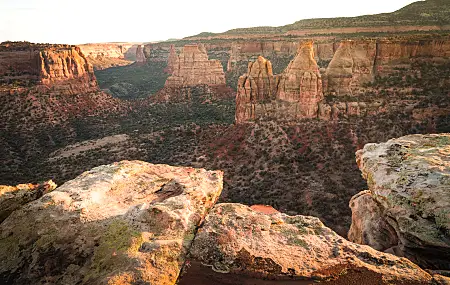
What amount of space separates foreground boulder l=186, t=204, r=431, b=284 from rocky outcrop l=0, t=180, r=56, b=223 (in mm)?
7474

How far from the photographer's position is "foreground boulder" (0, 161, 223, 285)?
9.12m

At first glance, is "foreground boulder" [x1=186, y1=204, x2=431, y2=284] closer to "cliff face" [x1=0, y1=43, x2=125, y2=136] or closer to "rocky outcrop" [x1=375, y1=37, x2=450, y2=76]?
"rocky outcrop" [x1=375, y1=37, x2=450, y2=76]

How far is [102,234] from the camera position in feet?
34.0

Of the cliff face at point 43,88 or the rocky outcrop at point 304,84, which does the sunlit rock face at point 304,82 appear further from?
the cliff face at point 43,88

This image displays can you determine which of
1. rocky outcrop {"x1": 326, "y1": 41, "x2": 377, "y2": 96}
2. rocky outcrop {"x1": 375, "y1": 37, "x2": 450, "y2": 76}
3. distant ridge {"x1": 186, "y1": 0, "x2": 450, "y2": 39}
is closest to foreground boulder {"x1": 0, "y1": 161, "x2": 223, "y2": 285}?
rocky outcrop {"x1": 326, "y1": 41, "x2": 377, "y2": 96}

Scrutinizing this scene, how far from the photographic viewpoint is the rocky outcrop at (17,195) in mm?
11797

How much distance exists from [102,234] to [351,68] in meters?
37.5

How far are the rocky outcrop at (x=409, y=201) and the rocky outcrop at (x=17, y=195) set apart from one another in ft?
46.5

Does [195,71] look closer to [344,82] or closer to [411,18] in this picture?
[411,18]

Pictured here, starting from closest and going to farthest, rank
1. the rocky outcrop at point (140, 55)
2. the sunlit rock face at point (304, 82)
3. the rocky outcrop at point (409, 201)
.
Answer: the rocky outcrop at point (409, 201), the sunlit rock face at point (304, 82), the rocky outcrop at point (140, 55)

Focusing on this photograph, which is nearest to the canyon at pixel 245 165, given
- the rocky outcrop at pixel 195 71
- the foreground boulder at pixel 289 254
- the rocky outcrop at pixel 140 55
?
the foreground boulder at pixel 289 254

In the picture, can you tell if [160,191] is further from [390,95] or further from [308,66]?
[390,95]

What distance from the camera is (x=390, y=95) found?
124 feet

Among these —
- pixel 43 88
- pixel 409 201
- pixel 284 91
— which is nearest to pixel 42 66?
pixel 43 88
